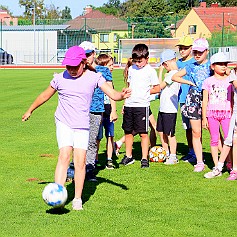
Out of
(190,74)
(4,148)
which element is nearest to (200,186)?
(190,74)

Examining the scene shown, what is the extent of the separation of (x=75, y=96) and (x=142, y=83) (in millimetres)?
2801

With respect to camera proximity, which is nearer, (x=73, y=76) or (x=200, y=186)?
(x=73, y=76)

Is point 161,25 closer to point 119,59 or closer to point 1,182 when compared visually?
point 119,59

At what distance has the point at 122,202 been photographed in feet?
27.6

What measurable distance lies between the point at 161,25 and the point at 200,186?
198ft

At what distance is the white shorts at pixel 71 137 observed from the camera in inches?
319

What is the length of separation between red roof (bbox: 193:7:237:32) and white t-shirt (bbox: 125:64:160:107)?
56.6 m

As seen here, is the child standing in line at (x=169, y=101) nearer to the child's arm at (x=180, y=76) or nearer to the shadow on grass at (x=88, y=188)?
the child's arm at (x=180, y=76)

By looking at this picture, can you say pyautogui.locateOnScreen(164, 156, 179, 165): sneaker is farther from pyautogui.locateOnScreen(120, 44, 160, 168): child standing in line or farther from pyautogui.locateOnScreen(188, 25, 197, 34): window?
pyautogui.locateOnScreen(188, 25, 197, 34): window

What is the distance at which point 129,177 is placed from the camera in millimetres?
10008

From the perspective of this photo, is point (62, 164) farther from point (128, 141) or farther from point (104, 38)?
point (104, 38)

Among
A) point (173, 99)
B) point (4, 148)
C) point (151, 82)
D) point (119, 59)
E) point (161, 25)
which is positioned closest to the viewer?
point (151, 82)

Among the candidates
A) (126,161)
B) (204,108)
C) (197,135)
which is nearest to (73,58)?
(204,108)

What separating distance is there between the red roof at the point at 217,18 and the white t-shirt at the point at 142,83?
56636 mm
